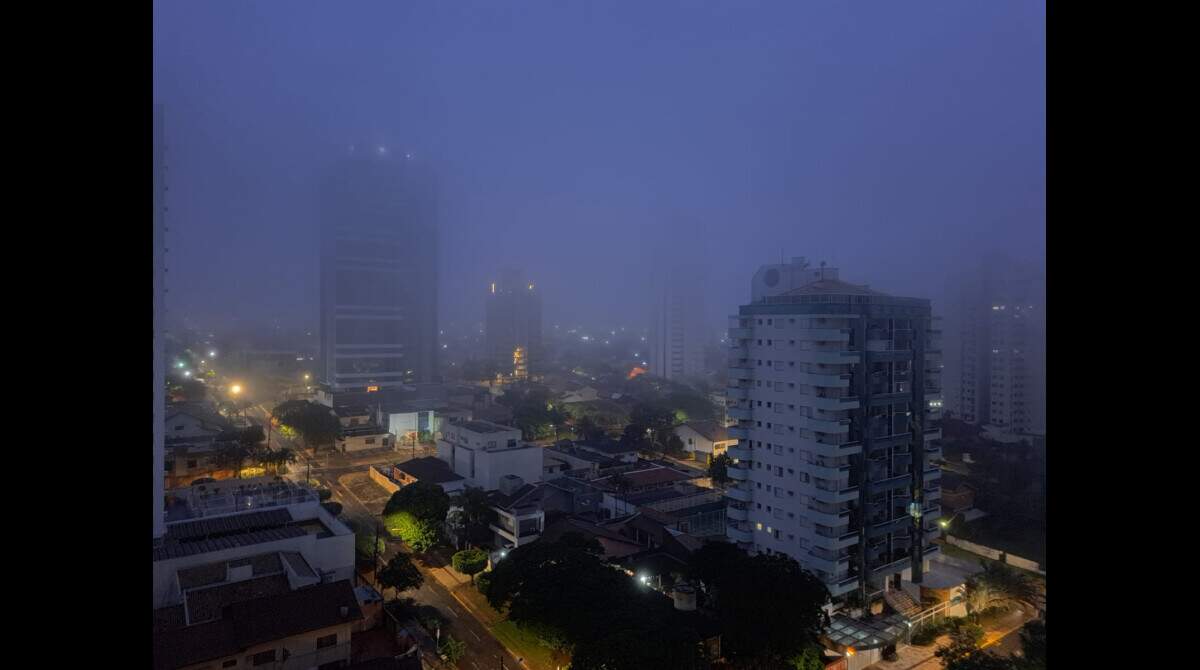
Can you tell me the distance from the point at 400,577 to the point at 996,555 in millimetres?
13044

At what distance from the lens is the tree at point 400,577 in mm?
11086

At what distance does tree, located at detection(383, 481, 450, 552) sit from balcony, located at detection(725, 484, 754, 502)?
636cm

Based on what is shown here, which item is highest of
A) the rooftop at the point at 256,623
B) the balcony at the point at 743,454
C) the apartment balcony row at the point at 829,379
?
the apartment balcony row at the point at 829,379

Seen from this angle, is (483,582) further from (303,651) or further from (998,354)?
(998,354)

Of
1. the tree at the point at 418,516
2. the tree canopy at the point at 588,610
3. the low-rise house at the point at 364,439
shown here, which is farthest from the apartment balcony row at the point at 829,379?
the low-rise house at the point at 364,439

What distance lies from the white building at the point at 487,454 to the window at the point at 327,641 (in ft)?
30.9

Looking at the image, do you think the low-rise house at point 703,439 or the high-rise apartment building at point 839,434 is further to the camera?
the low-rise house at point 703,439

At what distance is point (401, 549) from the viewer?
14.3 m

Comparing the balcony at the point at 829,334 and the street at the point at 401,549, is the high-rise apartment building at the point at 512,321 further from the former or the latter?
the balcony at the point at 829,334

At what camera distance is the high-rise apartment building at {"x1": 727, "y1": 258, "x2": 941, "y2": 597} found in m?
12.0

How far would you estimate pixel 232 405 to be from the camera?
33719 mm

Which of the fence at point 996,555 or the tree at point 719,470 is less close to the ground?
the tree at point 719,470

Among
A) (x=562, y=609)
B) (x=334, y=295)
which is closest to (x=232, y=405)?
(x=334, y=295)

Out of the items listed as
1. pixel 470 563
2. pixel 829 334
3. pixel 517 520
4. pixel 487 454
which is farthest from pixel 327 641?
pixel 829 334
